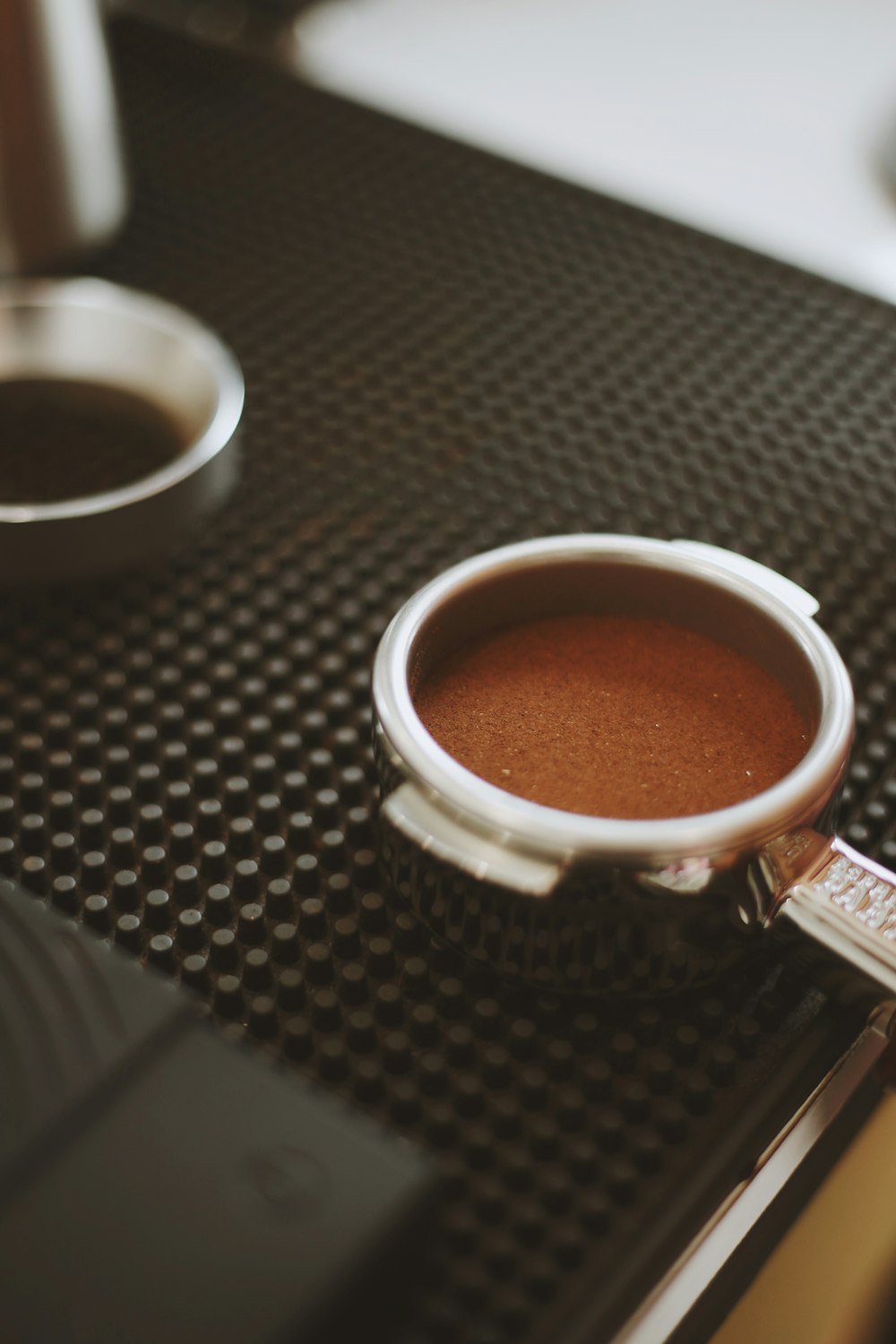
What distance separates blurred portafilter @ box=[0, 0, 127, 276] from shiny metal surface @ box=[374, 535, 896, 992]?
16.2 inches

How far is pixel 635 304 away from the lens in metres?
0.79

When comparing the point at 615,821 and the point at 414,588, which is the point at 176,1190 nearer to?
the point at 615,821

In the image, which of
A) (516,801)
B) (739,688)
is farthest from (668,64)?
(516,801)

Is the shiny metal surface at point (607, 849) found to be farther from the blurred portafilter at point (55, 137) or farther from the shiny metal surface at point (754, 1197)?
the blurred portafilter at point (55, 137)

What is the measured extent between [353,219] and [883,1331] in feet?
2.20

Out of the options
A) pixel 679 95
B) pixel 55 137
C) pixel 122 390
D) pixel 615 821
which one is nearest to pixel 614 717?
pixel 615 821

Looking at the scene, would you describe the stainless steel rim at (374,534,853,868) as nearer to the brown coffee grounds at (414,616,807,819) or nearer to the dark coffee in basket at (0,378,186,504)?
the brown coffee grounds at (414,616,807,819)

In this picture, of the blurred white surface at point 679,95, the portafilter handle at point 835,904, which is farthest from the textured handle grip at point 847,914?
the blurred white surface at point 679,95

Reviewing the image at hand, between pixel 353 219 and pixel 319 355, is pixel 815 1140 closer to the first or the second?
pixel 319 355

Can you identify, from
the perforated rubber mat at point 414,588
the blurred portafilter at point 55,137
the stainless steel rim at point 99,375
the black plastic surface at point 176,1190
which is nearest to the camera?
the black plastic surface at point 176,1190

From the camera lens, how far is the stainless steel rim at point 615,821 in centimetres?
38

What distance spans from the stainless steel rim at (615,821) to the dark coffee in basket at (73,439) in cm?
22

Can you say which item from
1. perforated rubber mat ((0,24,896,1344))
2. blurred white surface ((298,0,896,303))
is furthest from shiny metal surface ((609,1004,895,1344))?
blurred white surface ((298,0,896,303))

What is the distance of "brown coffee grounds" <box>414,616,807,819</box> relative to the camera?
17.5 inches
